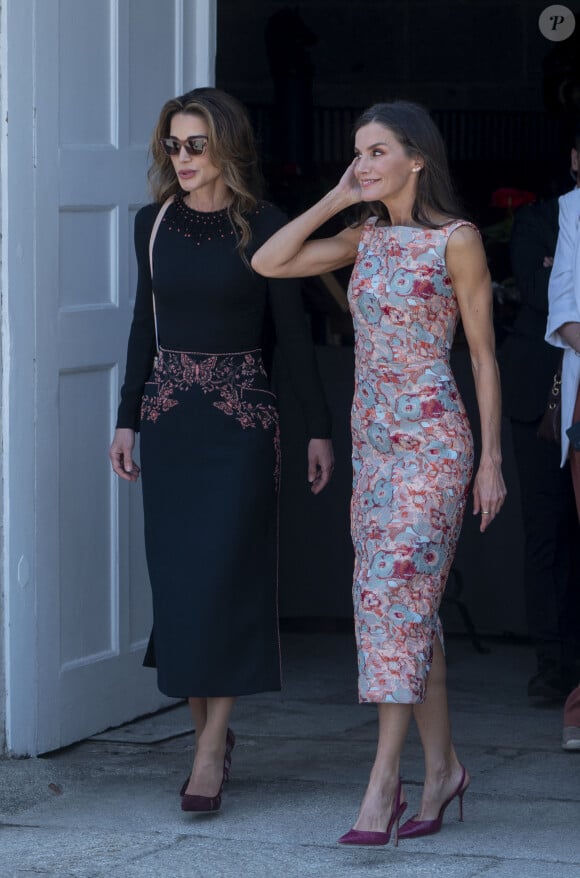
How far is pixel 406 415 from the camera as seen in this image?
3.96 metres

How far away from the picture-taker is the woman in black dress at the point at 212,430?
169 inches

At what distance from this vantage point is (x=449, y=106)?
34.8 feet

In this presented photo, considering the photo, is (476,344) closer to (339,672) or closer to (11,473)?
(11,473)

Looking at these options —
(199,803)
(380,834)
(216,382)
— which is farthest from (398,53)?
(380,834)

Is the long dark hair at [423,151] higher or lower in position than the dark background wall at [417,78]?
lower

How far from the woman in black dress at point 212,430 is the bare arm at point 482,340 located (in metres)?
0.55

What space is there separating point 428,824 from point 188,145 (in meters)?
1.73

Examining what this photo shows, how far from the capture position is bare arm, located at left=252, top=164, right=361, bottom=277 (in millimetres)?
4090

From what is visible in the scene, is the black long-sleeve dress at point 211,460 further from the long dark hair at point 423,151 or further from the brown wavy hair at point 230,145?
the long dark hair at point 423,151

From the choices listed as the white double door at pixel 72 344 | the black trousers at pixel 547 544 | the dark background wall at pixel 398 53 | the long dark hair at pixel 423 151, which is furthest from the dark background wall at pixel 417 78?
the long dark hair at pixel 423 151

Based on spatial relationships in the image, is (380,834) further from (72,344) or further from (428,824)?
(72,344)

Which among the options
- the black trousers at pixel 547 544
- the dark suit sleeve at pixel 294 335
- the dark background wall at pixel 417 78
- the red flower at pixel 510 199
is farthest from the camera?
the dark background wall at pixel 417 78

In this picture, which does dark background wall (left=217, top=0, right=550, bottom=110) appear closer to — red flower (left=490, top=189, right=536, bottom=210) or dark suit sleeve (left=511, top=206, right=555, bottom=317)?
red flower (left=490, top=189, right=536, bottom=210)

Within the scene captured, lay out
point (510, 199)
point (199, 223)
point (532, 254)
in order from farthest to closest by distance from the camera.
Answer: point (510, 199) → point (532, 254) → point (199, 223)
